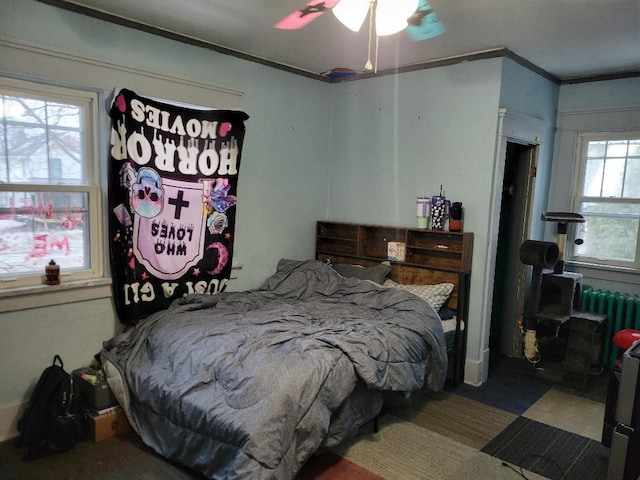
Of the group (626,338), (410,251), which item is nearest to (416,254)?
(410,251)

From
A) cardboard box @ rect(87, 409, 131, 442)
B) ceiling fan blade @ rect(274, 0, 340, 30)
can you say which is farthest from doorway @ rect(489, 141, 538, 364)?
cardboard box @ rect(87, 409, 131, 442)

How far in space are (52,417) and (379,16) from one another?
2.56 m

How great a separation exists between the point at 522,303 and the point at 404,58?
227 centimetres

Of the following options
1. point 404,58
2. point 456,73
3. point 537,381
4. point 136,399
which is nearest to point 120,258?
point 136,399

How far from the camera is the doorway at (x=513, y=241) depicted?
392 centimetres

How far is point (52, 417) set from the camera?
245cm

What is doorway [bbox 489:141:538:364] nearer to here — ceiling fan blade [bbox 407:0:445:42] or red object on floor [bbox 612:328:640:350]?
red object on floor [bbox 612:328:640:350]

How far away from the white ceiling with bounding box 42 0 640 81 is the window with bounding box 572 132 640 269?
589mm

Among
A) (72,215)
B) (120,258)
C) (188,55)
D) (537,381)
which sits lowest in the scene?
(537,381)

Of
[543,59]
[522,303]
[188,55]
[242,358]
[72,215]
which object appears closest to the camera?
[242,358]

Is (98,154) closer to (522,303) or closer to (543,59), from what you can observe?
(543,59)

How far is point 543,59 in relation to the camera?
344cm

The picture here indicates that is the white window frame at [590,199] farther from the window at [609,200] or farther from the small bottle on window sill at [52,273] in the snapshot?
the small bottle on window sill at [52,273]

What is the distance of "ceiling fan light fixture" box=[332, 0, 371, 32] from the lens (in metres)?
1.93
